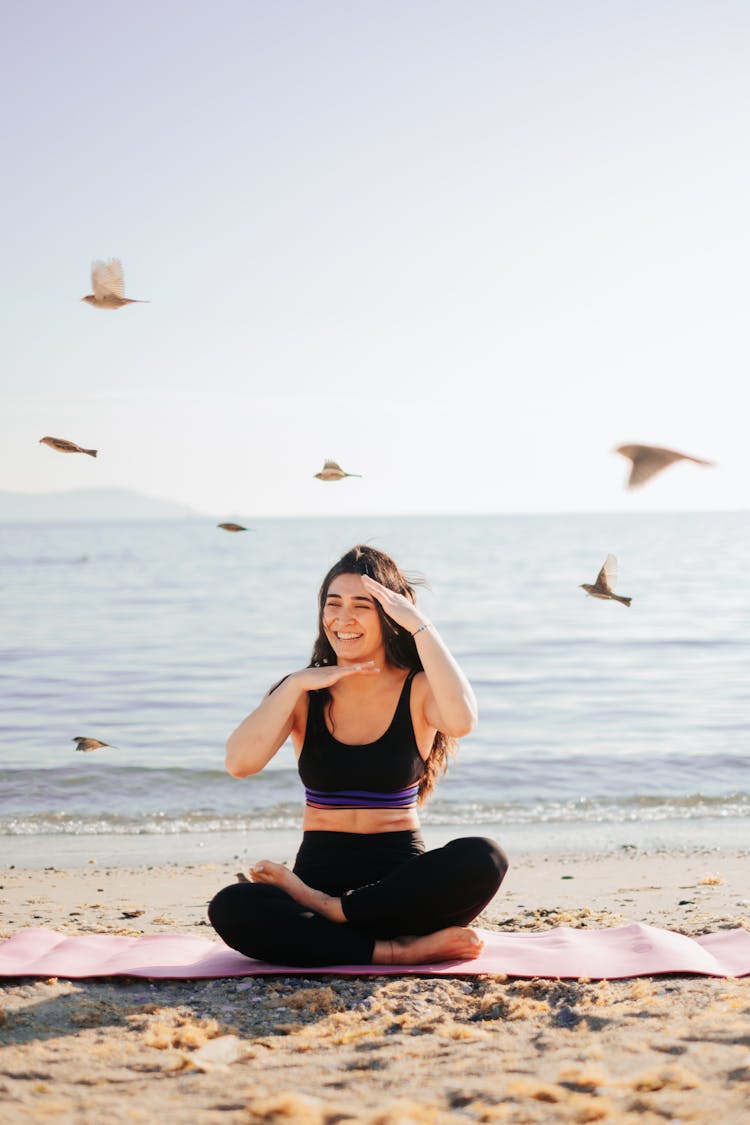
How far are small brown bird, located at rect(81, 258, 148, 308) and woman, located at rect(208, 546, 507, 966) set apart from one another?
65.7 inches

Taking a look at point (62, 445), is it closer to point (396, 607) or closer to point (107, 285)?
point (107, 285)

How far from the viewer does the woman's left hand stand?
15.0 feet

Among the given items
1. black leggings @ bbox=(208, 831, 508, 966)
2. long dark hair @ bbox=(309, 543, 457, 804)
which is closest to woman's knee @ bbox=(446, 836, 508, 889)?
black leggings @ bbox=(208, 831, 508, 966)

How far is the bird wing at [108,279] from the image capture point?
17.0 ft

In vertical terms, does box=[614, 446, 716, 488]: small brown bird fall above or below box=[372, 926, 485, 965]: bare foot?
above

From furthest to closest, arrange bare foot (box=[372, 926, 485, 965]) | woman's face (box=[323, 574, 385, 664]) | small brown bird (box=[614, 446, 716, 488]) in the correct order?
woman's face (box=[323, 574, 385, 664]) → bare foot (box=[372, 926, 485, 965]) → small brown bird (box=[614, 446, 716, 488])

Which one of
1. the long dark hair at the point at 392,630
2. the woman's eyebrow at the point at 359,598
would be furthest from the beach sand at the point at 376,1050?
the woman's eyebrow at the point at 359,598

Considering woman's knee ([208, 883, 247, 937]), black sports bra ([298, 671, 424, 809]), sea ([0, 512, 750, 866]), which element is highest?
black sports bra ([298, 671, 424, 809])

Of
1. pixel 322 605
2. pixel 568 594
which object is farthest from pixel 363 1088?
pixel 568 594

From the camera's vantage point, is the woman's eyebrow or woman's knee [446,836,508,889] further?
the woman's eyebrow

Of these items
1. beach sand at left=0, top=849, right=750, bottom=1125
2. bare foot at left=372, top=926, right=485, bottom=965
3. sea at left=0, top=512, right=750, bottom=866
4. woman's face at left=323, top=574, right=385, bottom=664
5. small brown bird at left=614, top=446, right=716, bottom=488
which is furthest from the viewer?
sea at left=0, top=512, right=750, bottom=866

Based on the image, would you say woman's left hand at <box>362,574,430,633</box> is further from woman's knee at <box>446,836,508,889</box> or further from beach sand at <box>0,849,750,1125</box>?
beach sand at <box>0,849,750,1125</box>

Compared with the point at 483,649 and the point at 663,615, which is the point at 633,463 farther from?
the point at 663,615

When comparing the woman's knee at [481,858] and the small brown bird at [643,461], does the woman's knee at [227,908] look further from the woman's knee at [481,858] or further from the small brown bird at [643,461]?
the small brown bird at [643,461]
